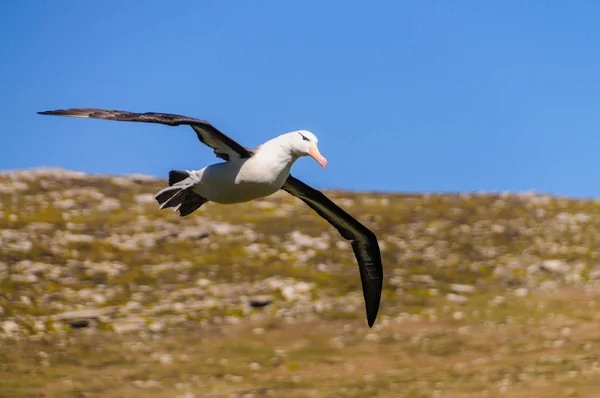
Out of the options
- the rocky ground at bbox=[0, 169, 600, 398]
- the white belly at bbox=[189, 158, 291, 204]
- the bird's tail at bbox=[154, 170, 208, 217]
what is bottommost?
the white belly at bbox=[189, 158, 291, 204]

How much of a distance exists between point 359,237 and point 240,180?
4.17 meters

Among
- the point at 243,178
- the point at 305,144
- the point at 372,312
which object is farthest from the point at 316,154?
the point at 372,312

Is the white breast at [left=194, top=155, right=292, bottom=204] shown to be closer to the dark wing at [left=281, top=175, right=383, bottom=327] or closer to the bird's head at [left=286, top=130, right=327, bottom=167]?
the bird's head at [left=286, top=130, right=327, bottom=167]

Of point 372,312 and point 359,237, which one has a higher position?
point 359,237

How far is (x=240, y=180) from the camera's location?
1352cm

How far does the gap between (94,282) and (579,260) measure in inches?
702

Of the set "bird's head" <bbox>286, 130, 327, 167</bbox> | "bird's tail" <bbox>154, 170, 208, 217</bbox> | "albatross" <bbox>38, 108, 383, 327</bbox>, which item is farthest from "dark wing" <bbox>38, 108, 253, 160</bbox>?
"bird's tail" <bbox>154, 170, 208, 217</bbox>

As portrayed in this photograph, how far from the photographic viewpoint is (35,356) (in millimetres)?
28031

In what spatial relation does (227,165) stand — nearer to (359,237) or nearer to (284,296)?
(359,237)

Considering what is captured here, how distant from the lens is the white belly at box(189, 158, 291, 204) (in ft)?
43.9

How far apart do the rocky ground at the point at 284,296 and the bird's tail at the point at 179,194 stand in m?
11.2

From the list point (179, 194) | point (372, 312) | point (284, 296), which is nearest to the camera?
point (179, 194)

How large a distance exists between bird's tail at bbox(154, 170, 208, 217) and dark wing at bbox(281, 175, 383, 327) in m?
1.95

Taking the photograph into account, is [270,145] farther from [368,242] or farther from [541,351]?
[541,351]
